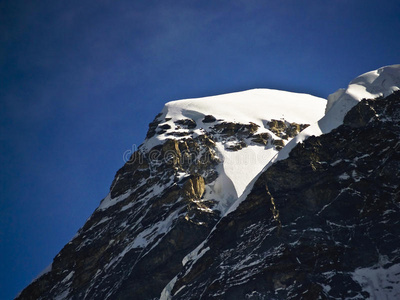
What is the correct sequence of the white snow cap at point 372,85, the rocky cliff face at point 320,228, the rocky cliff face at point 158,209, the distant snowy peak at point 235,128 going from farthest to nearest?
the distant snowy peak at point 235,128, the white snow cap at point 372,85, the rocky cliff face at point 158,209, the rocky cliff face at point 320,228

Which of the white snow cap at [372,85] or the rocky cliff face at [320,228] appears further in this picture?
the white snow cap at [372,85]

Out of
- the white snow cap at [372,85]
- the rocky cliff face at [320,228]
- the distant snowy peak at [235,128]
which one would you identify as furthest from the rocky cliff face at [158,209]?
the white snow cap at [372,85]

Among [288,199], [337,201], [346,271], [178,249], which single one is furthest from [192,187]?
[346,271]

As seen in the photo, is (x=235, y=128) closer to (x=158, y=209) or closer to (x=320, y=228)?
(x=158, y=209)

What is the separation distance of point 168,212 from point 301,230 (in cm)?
2319

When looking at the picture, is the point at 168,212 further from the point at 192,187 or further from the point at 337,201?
the point at 337,201

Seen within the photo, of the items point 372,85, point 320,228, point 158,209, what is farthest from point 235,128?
point 320,228

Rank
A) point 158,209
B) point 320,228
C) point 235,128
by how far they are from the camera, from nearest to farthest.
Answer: point 320,228 < point 158,209 < point 235,128

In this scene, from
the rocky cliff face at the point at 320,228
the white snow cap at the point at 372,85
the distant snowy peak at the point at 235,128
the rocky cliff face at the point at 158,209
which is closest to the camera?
the rocky cliff face at the point at 320,228

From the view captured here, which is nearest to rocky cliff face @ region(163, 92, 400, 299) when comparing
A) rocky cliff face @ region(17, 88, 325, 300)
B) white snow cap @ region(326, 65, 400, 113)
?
white snow cap @ region(326, 65, 400, 113)

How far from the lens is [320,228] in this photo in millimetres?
60750

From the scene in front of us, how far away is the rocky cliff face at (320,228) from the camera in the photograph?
5566 centimetres

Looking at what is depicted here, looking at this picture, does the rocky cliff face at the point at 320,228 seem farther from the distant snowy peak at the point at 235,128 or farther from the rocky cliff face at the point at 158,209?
the distant snowy peak at the point at 235,128

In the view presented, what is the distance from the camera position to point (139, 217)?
81438 millimetres
